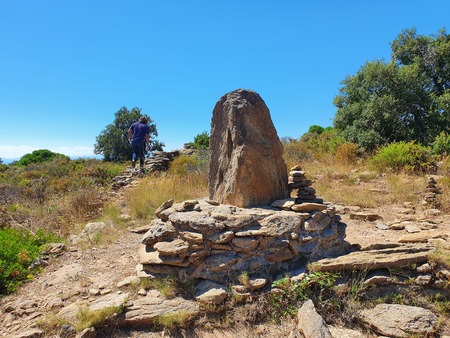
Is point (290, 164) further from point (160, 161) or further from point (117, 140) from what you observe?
point (117, 140)

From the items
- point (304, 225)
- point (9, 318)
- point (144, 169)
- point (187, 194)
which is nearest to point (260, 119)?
point (304, 225)

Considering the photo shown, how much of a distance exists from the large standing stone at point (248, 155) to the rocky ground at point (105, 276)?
4.89 feet

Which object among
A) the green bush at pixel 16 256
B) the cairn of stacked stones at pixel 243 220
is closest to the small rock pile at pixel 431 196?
the cairn of stacked stones at pixel 243 220

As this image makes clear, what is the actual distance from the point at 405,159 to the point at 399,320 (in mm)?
7606

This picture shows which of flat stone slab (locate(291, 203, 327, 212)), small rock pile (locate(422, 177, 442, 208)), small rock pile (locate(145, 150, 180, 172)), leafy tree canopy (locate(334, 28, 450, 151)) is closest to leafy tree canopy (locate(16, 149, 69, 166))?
small rock pile (locate(145, 150, 180, 172))

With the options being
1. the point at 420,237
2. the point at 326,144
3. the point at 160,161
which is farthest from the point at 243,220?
the point at 326,144

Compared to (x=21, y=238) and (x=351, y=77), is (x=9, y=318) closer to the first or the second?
(x=21, y=238)

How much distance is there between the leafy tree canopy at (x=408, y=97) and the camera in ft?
37.7

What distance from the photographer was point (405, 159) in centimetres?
914

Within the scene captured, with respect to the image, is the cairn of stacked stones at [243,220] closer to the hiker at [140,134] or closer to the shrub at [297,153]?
the hiker at [140,134]

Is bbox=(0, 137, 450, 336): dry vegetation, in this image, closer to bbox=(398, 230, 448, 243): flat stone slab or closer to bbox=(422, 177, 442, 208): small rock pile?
bbox=(422, 177, 442, 208): small rock pile

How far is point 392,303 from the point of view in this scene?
10.6 feet

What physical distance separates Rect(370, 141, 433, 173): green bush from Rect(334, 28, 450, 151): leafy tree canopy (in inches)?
81.4

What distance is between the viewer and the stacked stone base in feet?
11.3
